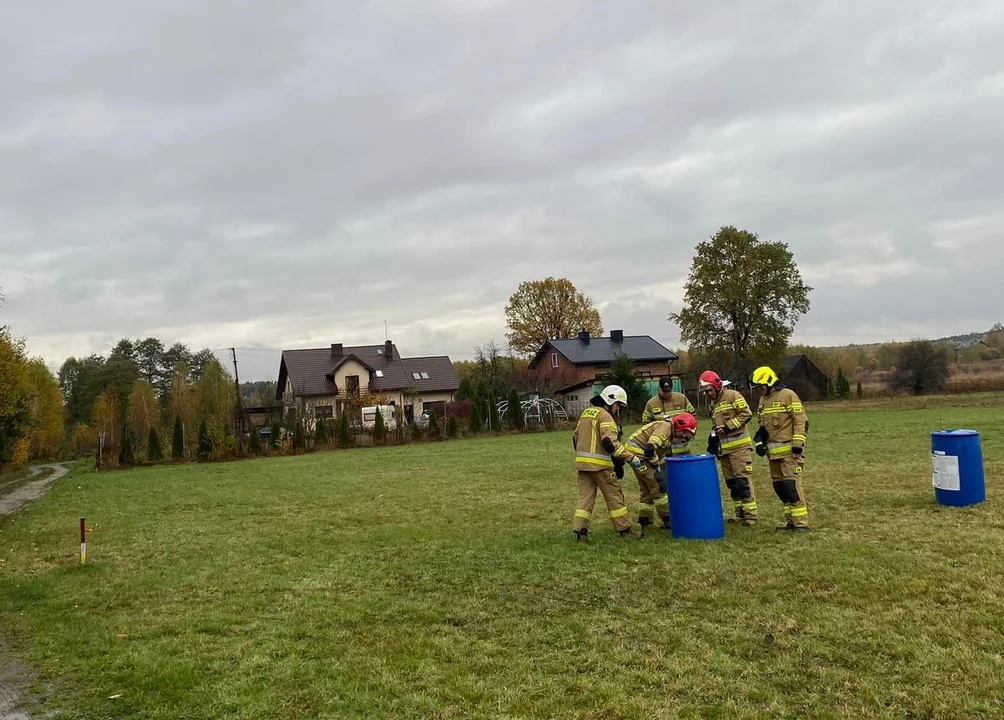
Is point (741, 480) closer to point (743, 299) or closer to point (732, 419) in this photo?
point (732, 419)

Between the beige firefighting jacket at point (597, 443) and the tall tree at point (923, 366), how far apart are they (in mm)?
51296

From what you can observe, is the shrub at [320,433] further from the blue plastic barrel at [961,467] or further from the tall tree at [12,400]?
the blue plastic barrel at [961,467]

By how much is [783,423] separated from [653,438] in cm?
164

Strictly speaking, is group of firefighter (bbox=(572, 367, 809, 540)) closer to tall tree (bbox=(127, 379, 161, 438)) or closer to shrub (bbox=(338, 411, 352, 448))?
shrub (bbox=(338, 411, 352, 448))

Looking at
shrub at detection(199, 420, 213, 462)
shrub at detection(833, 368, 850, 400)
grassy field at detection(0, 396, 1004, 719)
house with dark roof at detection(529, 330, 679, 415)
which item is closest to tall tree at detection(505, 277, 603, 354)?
house with dark roof at detection(529, 330, 679, 415)

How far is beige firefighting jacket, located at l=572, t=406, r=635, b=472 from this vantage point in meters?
8.66

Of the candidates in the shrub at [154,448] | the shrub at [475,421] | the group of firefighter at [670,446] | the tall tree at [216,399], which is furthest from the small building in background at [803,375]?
the group of firefighter at [670,446]

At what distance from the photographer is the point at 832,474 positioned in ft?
45.6

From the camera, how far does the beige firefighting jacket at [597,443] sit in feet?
28.4

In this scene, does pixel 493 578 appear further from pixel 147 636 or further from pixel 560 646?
pixel 147 636

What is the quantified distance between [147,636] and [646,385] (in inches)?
1533

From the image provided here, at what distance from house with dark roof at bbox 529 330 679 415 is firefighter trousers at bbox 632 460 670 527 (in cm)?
3865

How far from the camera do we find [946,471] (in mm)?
9641

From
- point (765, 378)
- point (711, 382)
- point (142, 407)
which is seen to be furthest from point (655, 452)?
point (142, 407)
